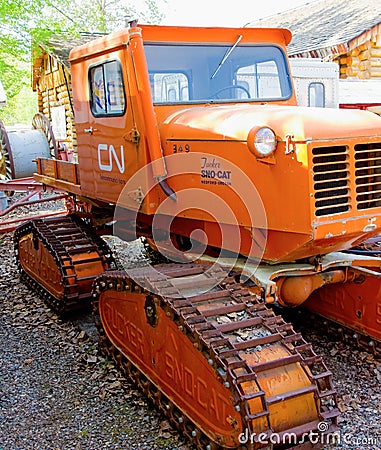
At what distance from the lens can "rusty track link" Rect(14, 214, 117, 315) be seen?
6273 millimetres

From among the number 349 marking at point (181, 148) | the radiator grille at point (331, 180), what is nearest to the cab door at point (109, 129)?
the number 349 marking at point (181, 148)

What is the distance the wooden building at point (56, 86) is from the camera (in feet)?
56.7

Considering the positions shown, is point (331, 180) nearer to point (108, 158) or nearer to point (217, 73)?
point (217, 73)

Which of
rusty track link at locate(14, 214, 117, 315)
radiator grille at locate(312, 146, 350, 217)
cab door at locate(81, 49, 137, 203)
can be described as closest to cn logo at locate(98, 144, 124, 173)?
cab door at locate(81, 49, 137, 203)

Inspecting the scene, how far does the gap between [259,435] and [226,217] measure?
1.83m

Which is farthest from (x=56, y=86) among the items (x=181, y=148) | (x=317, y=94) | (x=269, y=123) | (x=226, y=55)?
(x=269, y=123)

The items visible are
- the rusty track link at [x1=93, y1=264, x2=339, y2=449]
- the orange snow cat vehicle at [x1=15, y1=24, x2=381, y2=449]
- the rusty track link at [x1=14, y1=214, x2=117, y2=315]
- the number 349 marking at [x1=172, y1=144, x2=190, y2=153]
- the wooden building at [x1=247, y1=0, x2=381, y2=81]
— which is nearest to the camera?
the rusty track link at [x1=93, y1=264, x2=339, y2=449]

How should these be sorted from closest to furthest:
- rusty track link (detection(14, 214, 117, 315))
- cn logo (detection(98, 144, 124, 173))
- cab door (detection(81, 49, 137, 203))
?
1. cab door (detection(81, 49, 137, 203))
2. cn logo (detection(98, 144, 124, 173))
3. rusty track link (detection(14, 214, 117, 315))

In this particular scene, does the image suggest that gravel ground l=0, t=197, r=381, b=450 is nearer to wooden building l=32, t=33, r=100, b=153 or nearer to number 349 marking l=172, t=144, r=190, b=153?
number 349 marking l=172, t=144, r=190, b=153

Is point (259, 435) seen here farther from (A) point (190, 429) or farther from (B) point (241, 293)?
(B) point (241, 293)

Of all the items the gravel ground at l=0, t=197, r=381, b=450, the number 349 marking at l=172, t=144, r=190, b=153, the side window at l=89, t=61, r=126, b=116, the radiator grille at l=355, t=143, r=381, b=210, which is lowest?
the gravel ground at l=0, t=197, r=381, b=450

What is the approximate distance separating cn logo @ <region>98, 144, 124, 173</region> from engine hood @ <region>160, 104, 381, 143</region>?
25.3 inches

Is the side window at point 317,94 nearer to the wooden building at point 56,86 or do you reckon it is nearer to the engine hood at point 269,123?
the wooden building at point 56,86

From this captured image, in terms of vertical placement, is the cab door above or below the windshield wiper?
below
